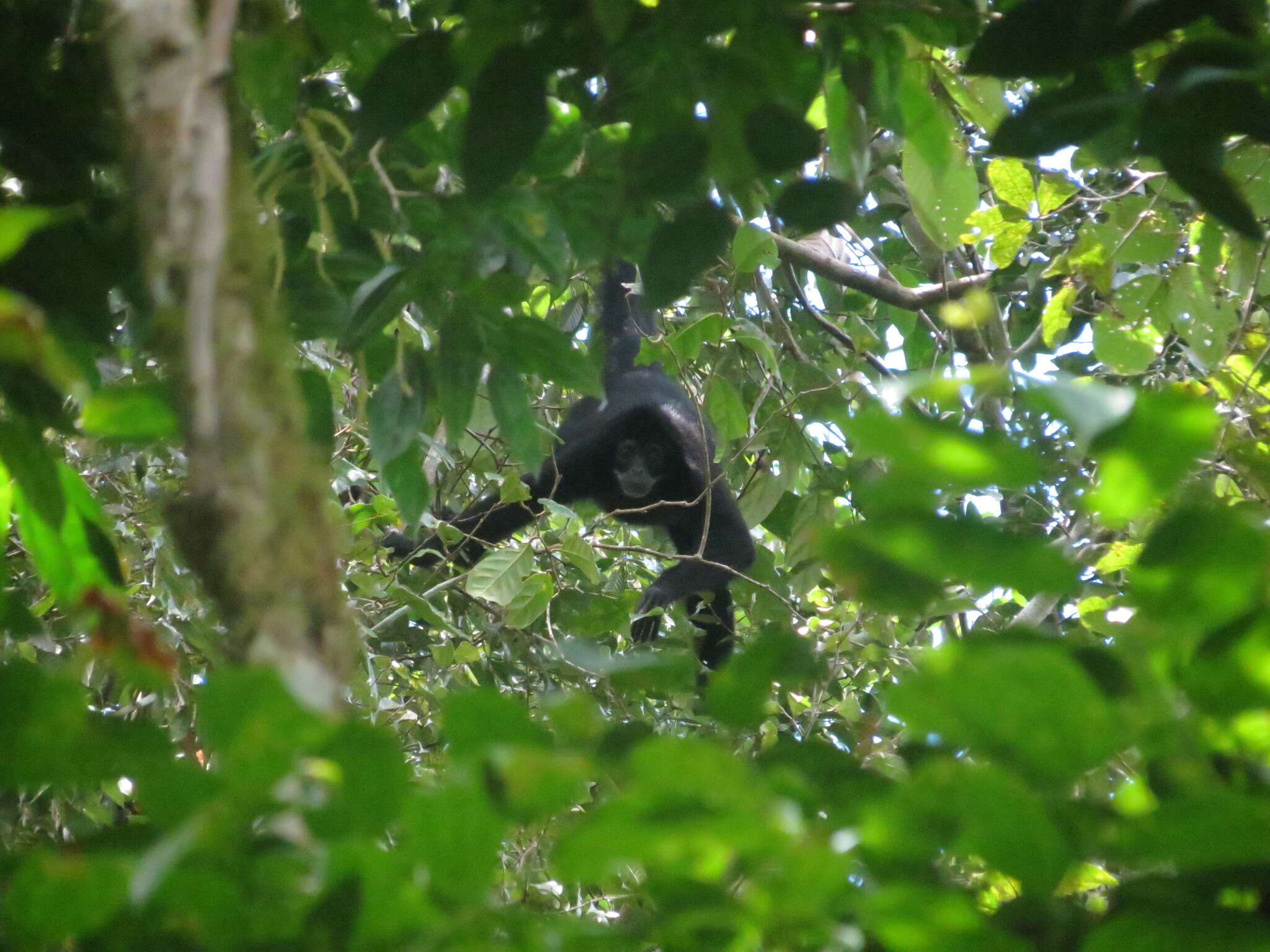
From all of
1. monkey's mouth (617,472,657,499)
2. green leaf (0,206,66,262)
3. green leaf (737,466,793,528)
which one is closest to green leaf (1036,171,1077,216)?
green leaf (737,466,793,528)

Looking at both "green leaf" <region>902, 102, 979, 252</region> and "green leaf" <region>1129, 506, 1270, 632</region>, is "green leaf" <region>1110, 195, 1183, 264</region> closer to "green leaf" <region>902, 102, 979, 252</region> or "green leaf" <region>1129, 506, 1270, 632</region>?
"green leaf" <region>902, 102, 979, 252</region>

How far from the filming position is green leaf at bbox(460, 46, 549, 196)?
1.21m

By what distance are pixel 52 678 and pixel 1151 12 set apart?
3.45 ft

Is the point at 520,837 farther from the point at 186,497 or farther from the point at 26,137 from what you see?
the point at 186,497

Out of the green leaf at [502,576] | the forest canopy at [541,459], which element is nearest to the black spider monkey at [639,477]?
the green leaf at [502,576]

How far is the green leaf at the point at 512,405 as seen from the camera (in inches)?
67.9

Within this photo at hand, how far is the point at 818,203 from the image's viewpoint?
1.25 meters

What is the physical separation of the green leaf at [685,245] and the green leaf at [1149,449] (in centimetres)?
73

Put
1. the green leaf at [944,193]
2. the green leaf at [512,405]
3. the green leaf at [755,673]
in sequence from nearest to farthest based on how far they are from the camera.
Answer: the green leaf at [755,673], the green leaf at [512,405], the green leaf at [944,193]

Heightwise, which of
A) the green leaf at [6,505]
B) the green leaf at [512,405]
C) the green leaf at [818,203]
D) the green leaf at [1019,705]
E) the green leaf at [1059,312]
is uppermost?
the green leaf at [818,203]

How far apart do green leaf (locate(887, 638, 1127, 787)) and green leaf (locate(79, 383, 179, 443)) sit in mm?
520

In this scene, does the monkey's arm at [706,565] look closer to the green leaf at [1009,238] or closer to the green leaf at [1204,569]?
the green leaf at [1009,238]

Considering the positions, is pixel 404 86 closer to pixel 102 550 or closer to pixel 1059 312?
pixel 102 550

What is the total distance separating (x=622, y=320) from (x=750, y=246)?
2.57 meters
